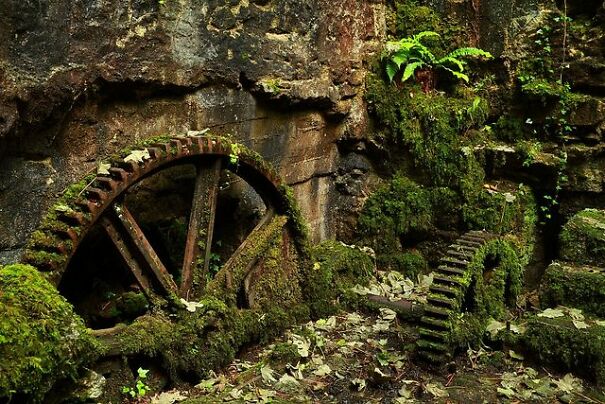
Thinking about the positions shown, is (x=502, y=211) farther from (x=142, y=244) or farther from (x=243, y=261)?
(x=142, y=244)

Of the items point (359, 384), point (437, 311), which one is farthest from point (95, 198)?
point (437, 311)

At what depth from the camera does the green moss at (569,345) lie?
4.20 metres

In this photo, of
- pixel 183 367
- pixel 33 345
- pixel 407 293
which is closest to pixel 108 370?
pixel 183 367

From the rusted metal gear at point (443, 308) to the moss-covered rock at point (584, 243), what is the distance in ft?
4.17

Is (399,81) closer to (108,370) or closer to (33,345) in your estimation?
(108,370)

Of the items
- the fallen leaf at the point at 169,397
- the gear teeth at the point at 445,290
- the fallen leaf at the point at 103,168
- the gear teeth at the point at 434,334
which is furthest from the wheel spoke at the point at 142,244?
the gear teeth at the point at 445,290

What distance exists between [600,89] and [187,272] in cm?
479

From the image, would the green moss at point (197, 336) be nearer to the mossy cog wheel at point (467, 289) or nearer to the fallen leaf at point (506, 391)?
the mossy cog wheel at point (467, 289)

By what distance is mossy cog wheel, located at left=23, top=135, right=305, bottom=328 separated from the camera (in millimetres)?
3500

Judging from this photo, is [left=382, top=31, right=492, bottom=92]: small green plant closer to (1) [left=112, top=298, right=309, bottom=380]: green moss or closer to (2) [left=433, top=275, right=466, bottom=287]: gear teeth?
(2) [left=433, top=275, right=466, bottom=287]: gear teeth

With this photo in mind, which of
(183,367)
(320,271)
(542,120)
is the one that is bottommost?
(183,367)

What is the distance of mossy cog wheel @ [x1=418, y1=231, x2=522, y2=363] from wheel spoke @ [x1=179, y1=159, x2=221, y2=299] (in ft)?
5.62

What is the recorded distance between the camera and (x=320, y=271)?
542cm

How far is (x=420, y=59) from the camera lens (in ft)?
20.6
